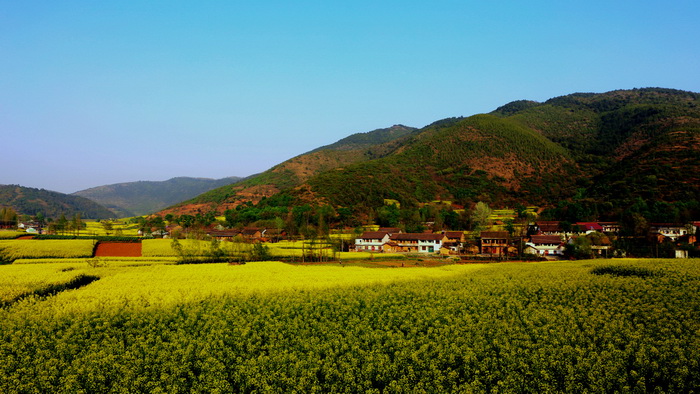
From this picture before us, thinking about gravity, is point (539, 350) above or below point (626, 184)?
below

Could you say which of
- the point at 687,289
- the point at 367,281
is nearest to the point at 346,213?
the point at 367,281

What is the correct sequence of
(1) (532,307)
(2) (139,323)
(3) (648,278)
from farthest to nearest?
1. (3) (648,278)
2. (1) (532,307)
3. (2) (139,323)

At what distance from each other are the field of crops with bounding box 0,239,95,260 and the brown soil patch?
1.99m

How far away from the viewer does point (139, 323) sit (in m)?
21.6

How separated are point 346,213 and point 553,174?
9935cm

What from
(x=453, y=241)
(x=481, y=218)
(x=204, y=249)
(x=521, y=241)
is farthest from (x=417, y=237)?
(x=204, y=249)

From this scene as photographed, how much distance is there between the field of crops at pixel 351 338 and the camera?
51.8 feet

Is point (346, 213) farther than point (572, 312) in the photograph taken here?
Yes

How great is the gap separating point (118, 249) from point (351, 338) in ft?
172

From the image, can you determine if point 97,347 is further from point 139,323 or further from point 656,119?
point 656,119

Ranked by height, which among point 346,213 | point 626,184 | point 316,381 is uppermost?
point 626,184

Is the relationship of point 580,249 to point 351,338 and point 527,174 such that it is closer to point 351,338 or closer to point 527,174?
point 351,338

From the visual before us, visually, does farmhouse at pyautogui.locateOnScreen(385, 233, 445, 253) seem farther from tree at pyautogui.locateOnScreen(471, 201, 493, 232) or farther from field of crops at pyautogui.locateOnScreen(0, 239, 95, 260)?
field of crops at pyautogui.locateOnScreen(0, 239, 95, 260)

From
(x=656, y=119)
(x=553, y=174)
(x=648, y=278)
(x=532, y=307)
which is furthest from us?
(x=656, y=119)
